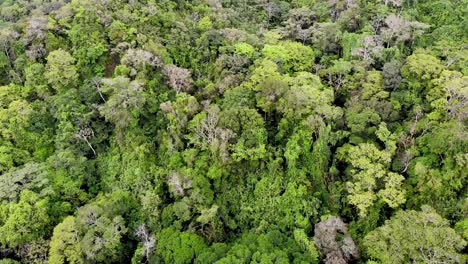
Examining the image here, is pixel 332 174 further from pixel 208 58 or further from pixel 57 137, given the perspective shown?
pixel 57 137

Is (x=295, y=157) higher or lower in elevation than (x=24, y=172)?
higher

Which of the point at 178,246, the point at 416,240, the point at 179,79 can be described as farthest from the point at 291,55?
the point at 178,246

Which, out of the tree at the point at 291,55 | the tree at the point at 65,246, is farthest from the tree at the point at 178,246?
the tree at the point at 291,55

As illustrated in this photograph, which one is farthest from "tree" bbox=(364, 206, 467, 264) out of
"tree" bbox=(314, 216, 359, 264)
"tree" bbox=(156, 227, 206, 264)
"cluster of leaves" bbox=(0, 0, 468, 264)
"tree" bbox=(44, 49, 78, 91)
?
"tree" bbox=(44, 49, 78, 91)

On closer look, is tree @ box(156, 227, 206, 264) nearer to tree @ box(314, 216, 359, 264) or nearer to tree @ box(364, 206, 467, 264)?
tree @ box(314, 216, 359, 264)

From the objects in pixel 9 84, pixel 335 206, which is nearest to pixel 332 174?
pixel 335 206

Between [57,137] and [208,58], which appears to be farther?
[208,58]

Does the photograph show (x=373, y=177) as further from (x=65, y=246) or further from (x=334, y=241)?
(x=65, y=246)
